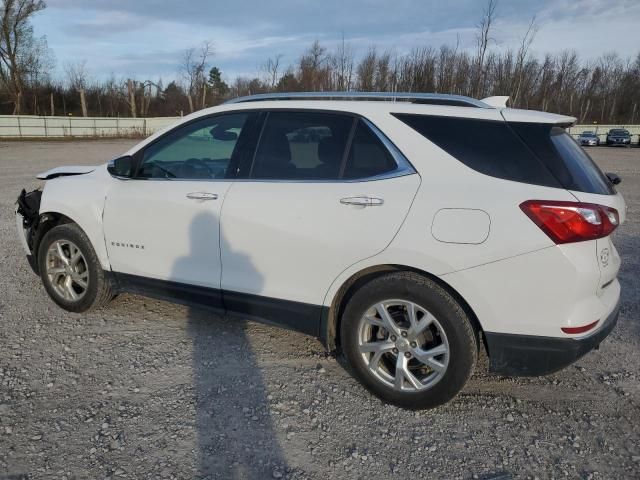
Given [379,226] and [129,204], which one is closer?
[379,226]

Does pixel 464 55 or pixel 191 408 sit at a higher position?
pixel 464 55

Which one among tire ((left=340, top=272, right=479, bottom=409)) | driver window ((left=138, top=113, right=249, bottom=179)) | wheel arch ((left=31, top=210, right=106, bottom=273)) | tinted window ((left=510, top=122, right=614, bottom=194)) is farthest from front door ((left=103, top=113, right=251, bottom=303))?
tinted window ((left=510, top=122, right=614, bottom=194))

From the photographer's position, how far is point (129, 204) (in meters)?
3.73

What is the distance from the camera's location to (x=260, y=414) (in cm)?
287

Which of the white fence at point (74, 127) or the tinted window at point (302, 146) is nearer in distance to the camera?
the tinted window at point (302, 146)

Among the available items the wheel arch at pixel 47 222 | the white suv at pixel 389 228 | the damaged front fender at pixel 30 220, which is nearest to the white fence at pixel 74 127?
the damaged front fender at pixel 30 220

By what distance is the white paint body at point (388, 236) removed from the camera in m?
2.51

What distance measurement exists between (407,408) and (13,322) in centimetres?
328

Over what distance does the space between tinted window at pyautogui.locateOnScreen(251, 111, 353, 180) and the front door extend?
0.23 metres

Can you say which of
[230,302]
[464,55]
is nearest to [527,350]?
[230,302]

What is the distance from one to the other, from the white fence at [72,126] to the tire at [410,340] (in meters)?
35.4

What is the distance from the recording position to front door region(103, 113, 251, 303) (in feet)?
11.2

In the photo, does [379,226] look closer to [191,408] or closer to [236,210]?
[236,210]

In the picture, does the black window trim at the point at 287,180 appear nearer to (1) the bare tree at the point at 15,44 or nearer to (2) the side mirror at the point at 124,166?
(2) the side mirror at the point at 124,166
